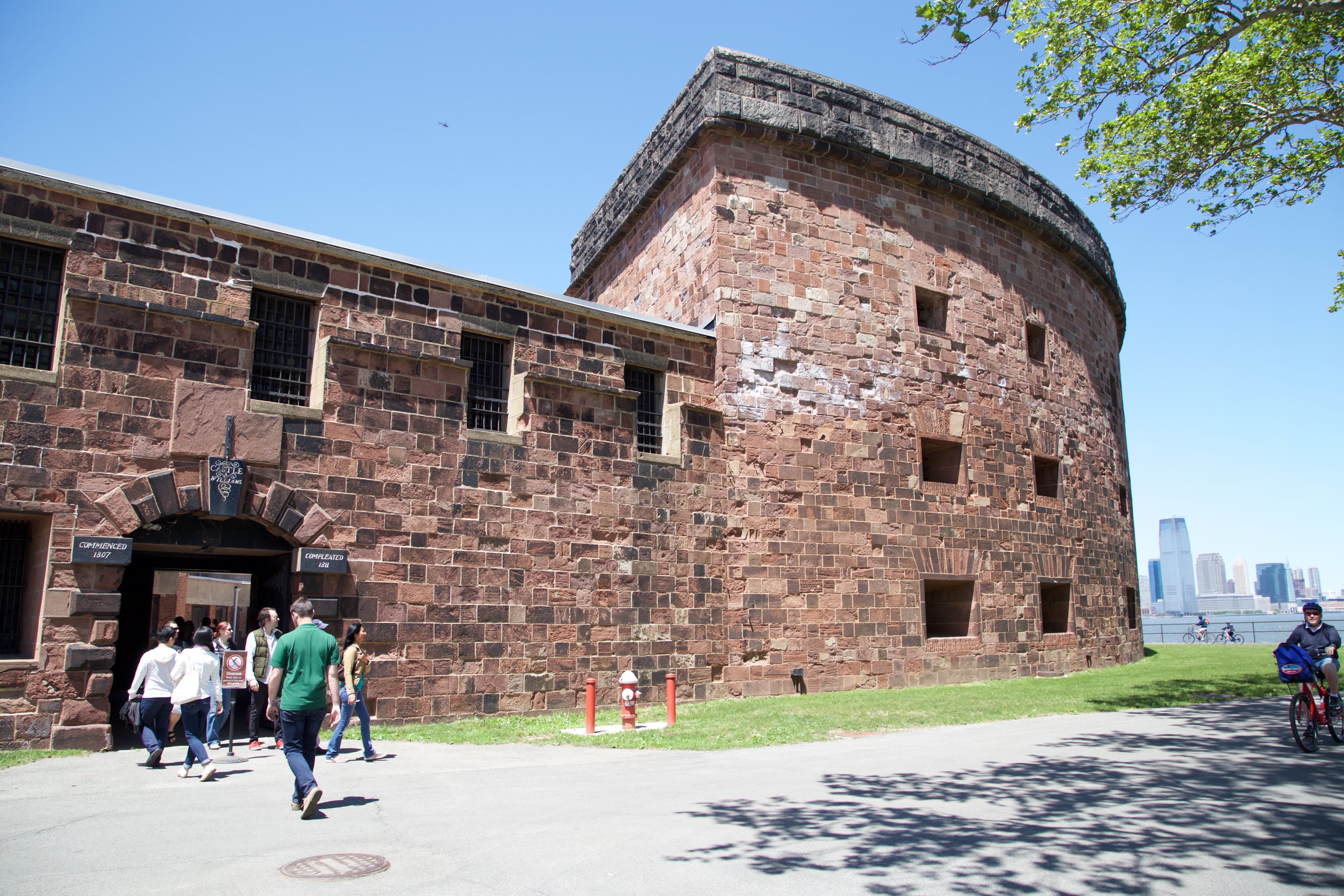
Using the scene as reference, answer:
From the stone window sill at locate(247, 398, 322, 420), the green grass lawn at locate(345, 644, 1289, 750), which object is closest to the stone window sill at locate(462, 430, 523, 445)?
the stone window sill at locate(247, 398, 322, 420)

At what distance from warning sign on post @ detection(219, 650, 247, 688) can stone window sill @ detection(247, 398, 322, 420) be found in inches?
117

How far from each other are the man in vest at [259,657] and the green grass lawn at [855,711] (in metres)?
1.08

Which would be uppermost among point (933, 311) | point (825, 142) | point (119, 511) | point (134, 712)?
point (825, 142)

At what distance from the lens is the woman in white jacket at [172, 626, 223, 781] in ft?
26.5

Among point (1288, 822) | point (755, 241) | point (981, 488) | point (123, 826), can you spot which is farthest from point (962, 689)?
point (123, 826)

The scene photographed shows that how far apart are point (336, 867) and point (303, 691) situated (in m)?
1.79

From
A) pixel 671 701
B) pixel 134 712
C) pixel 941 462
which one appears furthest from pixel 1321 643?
pixel 134 712

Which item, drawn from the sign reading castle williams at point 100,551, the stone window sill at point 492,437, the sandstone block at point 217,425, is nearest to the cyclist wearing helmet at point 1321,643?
the stone window sill at point 492,437

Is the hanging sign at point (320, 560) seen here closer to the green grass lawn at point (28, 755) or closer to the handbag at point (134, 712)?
the handbag at point (134, 712)

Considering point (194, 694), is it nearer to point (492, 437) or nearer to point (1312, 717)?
point (492, 437)

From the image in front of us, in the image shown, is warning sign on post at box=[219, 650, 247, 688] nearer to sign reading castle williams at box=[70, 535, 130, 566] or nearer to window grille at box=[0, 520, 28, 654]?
sign reading castle williams at box=[70, 535, 130, 566]

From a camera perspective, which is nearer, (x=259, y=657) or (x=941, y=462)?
(x=259, y=657)

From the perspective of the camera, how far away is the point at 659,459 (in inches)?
561

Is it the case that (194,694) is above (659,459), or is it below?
below
